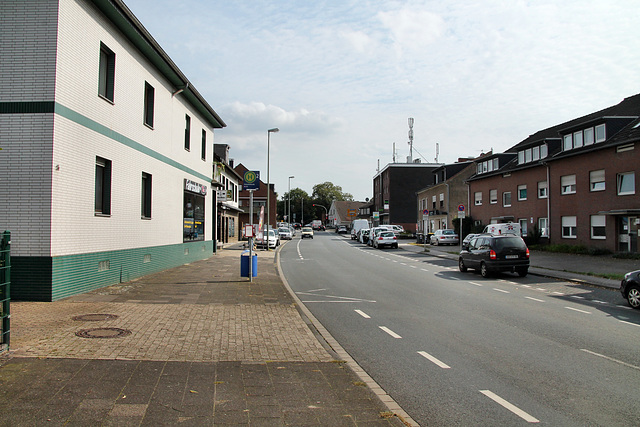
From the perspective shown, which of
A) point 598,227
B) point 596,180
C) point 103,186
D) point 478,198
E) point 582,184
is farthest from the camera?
point 478,198

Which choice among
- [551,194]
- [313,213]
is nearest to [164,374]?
[551,194]

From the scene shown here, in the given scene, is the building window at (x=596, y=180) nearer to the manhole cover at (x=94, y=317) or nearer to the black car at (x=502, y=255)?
the black car at (x=502, y=255)

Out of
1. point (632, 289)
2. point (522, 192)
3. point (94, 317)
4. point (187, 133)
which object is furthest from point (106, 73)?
point (522, 192)

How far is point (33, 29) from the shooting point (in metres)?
10.3

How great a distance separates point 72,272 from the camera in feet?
34.8

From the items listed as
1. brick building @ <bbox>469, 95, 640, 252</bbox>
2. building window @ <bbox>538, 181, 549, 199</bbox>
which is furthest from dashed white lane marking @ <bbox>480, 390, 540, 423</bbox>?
building window @ <bbox>538, 181, 549, 199</bbox>

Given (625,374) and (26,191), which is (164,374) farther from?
(26,191)

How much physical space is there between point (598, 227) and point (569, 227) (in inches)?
102

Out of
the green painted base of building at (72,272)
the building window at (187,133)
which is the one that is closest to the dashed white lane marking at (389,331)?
the green painted base of building at (72,272)

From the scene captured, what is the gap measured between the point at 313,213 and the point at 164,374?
147 meters

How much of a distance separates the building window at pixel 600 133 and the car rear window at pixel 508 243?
13275 millimetres

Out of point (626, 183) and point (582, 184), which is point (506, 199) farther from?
point (626, 183)

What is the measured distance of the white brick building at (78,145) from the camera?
10.0m

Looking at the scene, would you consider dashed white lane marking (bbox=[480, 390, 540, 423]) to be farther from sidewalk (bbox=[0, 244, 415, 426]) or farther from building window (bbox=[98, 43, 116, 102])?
building window (bbox=[98, 43, 116, 102])
